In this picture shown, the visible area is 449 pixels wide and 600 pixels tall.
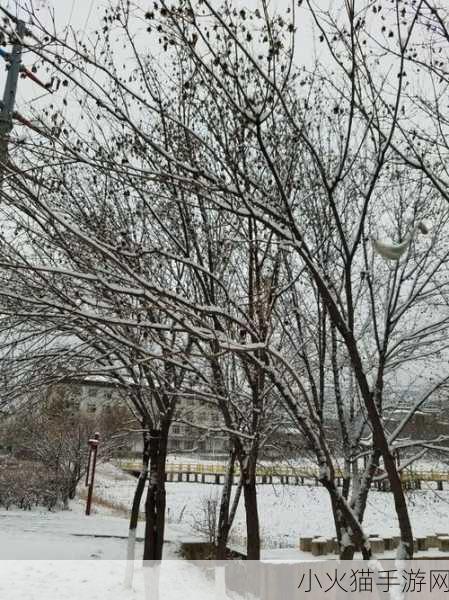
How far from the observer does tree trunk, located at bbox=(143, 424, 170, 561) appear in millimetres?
7703

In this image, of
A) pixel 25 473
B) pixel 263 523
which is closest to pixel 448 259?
pixel 263 523

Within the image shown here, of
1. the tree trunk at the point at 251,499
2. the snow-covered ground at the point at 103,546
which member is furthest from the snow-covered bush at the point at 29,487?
the tree trunk at the point at 251,499

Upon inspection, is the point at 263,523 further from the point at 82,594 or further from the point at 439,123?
the point at 439,123

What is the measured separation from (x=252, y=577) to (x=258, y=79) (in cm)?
704

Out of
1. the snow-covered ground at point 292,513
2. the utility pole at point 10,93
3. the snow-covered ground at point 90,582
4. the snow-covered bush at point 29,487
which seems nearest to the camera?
the utility pole at point 10,93

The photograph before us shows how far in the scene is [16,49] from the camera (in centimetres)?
364

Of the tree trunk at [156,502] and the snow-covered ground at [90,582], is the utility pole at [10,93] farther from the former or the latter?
the snow-covered ground at [90,582]

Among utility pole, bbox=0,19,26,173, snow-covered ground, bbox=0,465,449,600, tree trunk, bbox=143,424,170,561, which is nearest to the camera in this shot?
utility pole, bbox=0,19,26,173

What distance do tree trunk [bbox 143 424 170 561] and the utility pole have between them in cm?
529

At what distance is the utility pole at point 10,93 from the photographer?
3.29 metres

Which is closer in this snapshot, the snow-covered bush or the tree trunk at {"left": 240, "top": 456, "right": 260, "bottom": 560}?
the tree trunk at {"left": 240, "top": 456, "right": 260, "bottom": 560}

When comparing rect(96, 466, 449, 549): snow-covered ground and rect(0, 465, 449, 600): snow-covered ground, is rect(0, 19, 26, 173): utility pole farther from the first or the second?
rect(96, 466, 449, 549): snow-covered ground

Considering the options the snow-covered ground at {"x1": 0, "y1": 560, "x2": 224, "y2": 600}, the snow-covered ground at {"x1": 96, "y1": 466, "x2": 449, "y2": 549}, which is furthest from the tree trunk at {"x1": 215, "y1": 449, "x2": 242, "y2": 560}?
the snow-covered ground at {"x1": 96, "y1": 466, "x2": 449, "y2": 549}

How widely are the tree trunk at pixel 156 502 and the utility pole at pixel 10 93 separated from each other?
5293 millimetres
